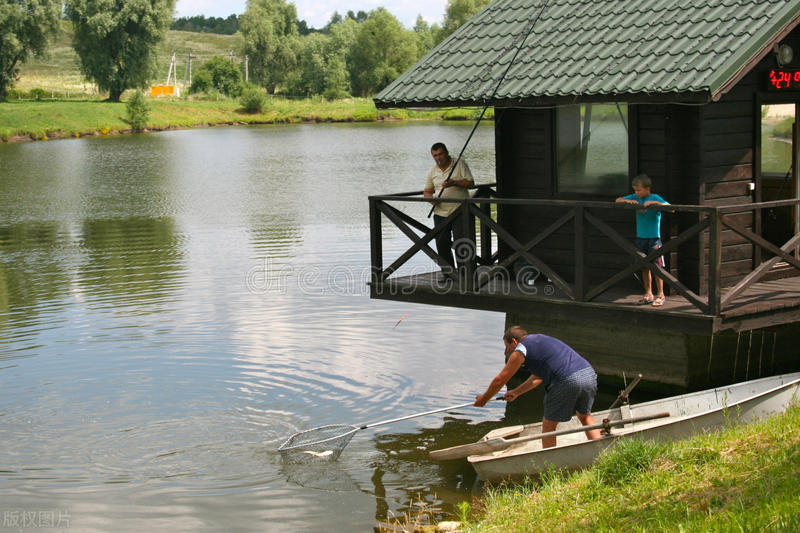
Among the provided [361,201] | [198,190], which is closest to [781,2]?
[361,201]

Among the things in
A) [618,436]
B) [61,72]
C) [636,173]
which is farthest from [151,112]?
[618,436]

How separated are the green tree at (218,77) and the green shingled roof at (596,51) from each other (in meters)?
104

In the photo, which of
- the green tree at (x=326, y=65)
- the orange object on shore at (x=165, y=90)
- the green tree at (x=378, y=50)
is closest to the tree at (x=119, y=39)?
the green tree at (x=326, y=65)

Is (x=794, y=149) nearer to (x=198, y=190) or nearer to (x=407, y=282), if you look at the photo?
(x=407, y=282)

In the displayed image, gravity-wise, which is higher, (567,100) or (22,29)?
(22,29)

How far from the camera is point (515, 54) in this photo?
12.8 m

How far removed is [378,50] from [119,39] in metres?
39.4

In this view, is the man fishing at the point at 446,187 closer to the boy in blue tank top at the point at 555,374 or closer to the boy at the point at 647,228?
the boy at the point at 647,228

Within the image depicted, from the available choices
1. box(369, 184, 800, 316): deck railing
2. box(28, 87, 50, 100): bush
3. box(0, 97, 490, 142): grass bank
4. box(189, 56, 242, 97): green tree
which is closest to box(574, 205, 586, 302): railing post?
box(369, 184, 800, 316): deck railing

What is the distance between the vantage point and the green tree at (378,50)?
122 meters

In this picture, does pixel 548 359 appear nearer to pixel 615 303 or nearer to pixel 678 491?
pixel 615 303

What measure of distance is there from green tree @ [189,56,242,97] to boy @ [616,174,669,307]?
107 meters

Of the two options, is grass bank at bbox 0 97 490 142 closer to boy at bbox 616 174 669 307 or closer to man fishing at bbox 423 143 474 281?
man fishing at bbox 423 143 474 281

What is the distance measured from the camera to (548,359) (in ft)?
32.0
